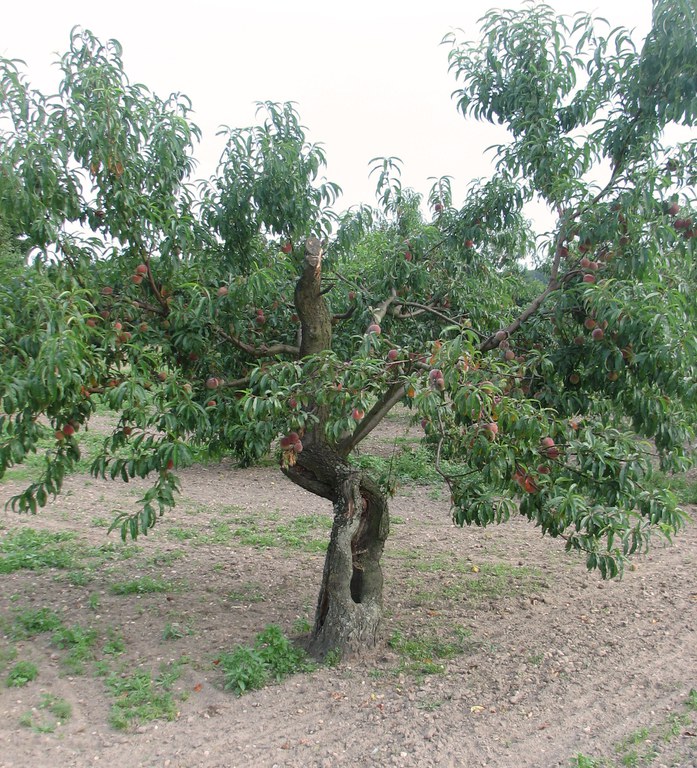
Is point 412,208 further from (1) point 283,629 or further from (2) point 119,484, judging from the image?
(2) point 119,484

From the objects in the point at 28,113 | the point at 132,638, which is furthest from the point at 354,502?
the point at 28,113

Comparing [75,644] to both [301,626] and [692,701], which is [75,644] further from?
[692,701]

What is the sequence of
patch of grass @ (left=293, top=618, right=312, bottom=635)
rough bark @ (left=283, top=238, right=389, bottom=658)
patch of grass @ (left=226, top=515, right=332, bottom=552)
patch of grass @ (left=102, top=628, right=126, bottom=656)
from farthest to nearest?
patch of grass @ (left=226, top=515, right=332, bottom=552) < patch of grass @ (left=293, top=618, right=312, bottom=635) < patch of grass @ (left=102, top=628, right=126, bottom=656) < rough bark @ (left=283, top=238, right=389, bottom=658)

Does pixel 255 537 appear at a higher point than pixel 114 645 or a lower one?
higher

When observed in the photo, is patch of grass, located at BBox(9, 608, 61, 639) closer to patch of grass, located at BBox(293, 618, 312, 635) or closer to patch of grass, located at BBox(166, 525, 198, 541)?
patch of grass, located at BBox(293, 618, 312, 635)

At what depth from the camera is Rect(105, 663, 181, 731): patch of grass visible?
3732 millimetres

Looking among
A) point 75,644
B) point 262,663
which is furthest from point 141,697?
point 75,644

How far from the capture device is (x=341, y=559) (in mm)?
4383

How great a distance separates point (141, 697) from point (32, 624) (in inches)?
52.5

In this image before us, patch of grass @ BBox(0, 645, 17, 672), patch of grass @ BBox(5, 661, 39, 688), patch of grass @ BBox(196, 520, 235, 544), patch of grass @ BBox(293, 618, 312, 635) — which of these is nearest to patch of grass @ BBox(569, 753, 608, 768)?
patch of grass @ BBox(293, 618, 312, 635)

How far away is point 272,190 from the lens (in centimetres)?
407

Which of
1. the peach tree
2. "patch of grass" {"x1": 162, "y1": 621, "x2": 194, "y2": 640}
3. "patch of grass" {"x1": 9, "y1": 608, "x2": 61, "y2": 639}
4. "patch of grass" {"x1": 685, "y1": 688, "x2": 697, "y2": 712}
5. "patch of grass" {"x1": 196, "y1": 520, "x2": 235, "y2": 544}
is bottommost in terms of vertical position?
"patch of grass" {"x1": 9, "y1": 608, "x2": 61, "y2": 639}

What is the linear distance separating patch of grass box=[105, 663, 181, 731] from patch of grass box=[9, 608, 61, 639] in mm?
884

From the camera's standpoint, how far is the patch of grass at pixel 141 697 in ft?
12.2
